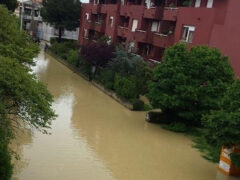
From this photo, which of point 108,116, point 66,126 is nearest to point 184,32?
point 108,116

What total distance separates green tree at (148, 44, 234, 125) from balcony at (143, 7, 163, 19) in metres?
12.3

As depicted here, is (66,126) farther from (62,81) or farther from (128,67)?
(62,81)

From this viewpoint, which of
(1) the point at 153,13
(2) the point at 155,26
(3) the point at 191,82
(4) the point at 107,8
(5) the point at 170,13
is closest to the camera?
(3) the point at 191,82

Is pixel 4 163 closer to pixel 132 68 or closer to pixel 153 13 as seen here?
pixel 132 68

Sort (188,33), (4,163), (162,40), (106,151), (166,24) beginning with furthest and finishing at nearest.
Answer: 1. (166,24)
2. (162,40)
3. (188,33)
4. (106,151)
5. (4,163)

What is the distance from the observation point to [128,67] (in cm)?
2808

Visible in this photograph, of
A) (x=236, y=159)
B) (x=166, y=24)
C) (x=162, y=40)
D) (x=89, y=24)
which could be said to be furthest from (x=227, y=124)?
(x=89, y=24)

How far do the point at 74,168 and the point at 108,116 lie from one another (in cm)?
862

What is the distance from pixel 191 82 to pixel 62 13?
38.4 meters

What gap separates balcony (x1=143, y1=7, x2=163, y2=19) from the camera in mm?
32344

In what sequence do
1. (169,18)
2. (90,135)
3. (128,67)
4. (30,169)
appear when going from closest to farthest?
(30,169) < (90,135) < (128,67) < (169,18)

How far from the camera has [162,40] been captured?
3077 cm

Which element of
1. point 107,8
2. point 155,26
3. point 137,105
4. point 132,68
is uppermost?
point 107,8

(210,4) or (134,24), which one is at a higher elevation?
(210,4)
